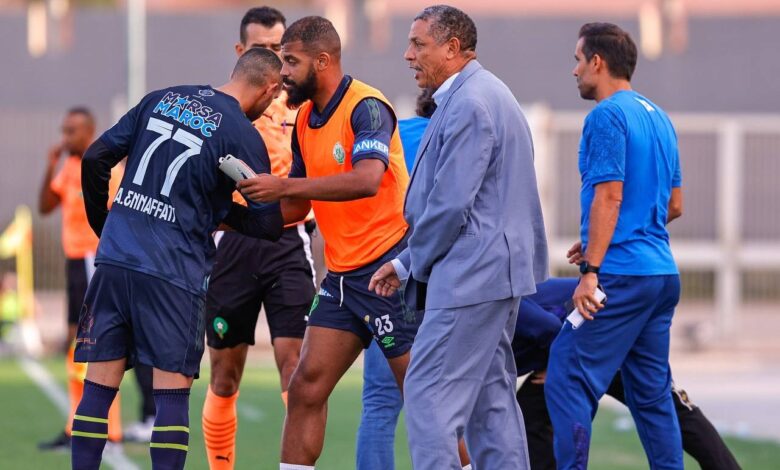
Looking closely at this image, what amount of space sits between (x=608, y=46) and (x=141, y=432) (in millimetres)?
4947

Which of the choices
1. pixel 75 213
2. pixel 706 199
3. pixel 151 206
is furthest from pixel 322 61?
pixel 706 199

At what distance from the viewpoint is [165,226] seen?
6.52m

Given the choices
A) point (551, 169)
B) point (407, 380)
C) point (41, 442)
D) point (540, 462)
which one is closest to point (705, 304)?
point (551, 169)

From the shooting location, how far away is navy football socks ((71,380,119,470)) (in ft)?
21.2

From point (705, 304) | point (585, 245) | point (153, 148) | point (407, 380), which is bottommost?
point (705, 304)

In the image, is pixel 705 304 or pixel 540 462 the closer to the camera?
pixel 540 462

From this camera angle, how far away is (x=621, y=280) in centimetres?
705

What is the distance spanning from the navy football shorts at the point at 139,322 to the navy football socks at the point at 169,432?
126 millimetres

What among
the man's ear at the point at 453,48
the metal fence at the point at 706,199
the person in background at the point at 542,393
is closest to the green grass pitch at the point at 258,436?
the person in background at the point at 542,393

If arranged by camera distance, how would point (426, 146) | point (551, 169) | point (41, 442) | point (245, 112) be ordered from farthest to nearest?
point (551, 169)
point (41, 442)
point (245, 112)
point (426, 146)

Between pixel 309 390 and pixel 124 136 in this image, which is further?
pixel 309 390

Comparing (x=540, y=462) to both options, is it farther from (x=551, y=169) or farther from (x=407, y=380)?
(x=551, y=169)

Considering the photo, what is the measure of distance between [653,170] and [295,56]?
71.8 inches

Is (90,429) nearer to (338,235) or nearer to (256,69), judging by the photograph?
(338,235)
